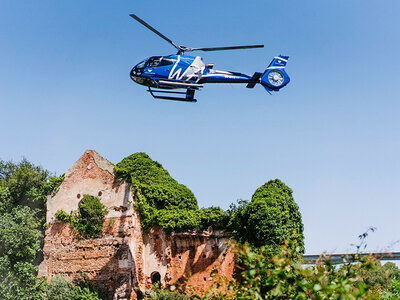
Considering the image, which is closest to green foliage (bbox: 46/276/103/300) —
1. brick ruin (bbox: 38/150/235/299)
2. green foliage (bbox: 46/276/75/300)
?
green foliage (bbox: 46/276/75/300)

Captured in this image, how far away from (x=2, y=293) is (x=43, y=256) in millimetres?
2990

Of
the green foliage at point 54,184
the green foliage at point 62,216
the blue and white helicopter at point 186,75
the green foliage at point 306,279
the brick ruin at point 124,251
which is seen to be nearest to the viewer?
the green foliage at point 306,279

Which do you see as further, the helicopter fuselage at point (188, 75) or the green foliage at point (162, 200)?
the green foliage at point (162, 200)

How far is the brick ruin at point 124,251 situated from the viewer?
878 inches

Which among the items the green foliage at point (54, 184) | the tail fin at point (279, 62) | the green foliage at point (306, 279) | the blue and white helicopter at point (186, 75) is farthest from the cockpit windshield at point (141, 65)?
the green foliage at point (306, 279)

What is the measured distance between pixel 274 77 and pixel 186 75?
352 centimetres

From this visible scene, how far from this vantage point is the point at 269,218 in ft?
67.9

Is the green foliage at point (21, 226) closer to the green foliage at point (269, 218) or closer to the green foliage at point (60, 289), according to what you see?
the green foliage at point (60, 289)

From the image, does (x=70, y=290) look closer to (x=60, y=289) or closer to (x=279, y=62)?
(x=60, y=289)

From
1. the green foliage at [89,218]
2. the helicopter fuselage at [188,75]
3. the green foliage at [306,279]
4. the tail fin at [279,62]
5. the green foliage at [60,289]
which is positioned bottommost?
the green foliage at [60,289]

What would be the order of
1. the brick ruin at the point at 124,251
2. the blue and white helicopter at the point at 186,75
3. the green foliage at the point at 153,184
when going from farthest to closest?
the green foliage at the point at 153,184
the brick ruin at the point at 124,251
the blue and white helicopter at the point at 186,75

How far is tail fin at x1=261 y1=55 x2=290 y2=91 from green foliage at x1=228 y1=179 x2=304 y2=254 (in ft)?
16.5

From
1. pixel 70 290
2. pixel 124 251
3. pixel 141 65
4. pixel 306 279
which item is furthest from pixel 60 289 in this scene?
pixel 306 279

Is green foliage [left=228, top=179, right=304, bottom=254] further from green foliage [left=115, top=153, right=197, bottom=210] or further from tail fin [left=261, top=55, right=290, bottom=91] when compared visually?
tail fin [left=261, top=55, right=290, bottom=91]
